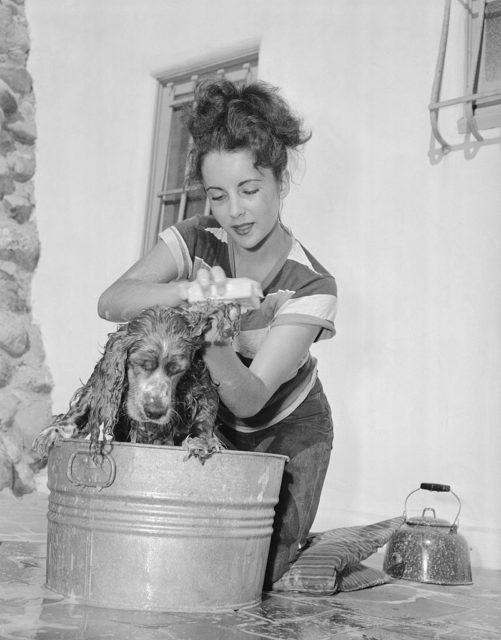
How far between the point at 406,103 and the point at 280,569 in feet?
7.52

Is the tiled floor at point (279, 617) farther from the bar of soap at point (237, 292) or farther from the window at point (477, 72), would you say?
the window at point (477, 72)

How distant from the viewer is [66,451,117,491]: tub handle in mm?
2070

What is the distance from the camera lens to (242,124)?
2.57 m

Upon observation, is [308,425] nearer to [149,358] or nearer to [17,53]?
[149,358]

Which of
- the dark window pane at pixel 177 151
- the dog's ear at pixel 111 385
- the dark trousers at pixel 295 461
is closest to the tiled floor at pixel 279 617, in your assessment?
the dark trousers at pixel 295 461

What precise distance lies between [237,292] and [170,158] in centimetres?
347

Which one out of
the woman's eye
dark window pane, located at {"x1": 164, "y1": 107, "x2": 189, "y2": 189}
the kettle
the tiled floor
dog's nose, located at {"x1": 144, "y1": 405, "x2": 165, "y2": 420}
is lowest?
the tiled floor

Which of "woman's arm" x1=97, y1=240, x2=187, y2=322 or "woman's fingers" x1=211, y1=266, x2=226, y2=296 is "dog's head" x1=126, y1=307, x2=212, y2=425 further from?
"woman's fingers" x1=211, y1=266, x2=226, y2=296

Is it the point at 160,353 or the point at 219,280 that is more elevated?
the point at 219,280

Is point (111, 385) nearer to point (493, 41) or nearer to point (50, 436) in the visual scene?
point (50, 436)

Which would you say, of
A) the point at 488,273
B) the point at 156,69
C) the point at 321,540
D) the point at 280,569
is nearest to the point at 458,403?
the point at 488,273

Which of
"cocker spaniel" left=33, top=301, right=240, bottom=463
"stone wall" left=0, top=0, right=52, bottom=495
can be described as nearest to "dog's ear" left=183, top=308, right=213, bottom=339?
"cocker spaniel" left=33, top=301, right=240, bottom=463

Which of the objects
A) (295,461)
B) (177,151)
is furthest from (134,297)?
(177,151)

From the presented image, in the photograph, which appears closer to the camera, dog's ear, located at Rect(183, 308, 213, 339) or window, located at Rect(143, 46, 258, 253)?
dog's ear, located at Rect(183, 308, 213, 339)
